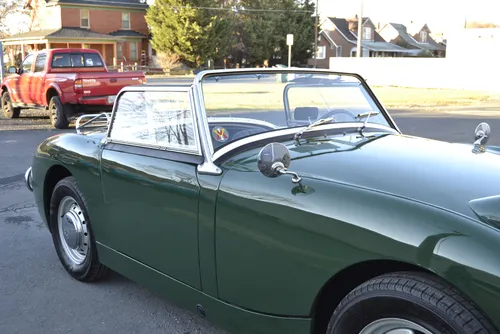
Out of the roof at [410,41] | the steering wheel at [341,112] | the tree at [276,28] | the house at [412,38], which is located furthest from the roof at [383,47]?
the steering wheel at [341,112]

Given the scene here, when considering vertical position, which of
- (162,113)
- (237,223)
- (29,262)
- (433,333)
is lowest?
(29,262)

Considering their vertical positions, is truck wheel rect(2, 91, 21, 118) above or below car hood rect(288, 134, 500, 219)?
below

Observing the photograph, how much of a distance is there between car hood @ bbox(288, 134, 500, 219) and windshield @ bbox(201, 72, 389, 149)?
0.39 metres

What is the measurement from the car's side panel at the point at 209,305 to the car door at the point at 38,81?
1096 centimetres

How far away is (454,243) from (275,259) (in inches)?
32.1

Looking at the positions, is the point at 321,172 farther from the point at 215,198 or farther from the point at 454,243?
the point at 454,243

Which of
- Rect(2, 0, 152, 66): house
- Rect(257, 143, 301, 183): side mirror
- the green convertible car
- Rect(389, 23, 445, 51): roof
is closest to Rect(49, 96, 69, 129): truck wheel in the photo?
the green convertible car

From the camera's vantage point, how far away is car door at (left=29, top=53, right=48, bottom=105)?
13.2 m

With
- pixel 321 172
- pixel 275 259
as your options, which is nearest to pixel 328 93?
pixel 321 172

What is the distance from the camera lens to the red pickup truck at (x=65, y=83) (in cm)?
1228

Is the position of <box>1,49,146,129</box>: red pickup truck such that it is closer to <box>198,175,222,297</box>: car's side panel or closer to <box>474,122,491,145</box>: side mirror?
<box>474,122,491,145</box>: side mirror

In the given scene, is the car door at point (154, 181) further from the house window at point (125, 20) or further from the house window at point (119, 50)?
the house window at point (125, 20)

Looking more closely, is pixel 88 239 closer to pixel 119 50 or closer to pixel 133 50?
pixel 119 50

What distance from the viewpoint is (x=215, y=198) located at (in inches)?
102
